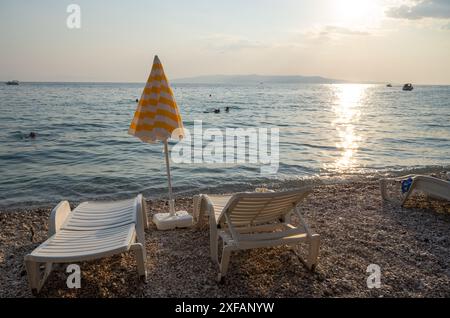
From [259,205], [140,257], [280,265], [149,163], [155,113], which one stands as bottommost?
[280,265]

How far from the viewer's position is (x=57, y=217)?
4.80 metres

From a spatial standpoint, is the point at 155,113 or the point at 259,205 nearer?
the point at 259,205

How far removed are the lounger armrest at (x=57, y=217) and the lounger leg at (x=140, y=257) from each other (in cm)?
122

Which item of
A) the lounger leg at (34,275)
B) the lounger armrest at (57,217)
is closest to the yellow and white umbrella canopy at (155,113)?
the lounger armrest at (57,217)

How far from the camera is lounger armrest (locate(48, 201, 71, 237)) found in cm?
463

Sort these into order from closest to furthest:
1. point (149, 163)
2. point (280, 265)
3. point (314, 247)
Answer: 1. point (314, 247)
2. point (280, 265)
3. point (149, 163)

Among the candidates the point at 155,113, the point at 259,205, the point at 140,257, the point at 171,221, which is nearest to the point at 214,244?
the point at 259,205

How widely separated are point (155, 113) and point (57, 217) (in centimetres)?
191

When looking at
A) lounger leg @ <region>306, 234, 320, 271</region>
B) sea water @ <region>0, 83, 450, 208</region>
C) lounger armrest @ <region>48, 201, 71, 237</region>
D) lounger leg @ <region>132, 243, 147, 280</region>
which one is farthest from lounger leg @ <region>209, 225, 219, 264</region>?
sea water @ <region>0, 83, 450, 208</region>

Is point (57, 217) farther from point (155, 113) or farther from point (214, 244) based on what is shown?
point (214, 244)

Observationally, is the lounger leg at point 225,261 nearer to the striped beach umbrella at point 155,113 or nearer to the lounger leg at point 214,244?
the lounger leg at point 214,244

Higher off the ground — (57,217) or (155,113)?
(155,113)

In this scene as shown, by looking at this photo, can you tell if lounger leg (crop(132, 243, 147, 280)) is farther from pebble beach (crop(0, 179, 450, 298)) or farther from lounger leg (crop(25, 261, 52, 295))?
lounger leg (crop(25, 261, 52, 295))

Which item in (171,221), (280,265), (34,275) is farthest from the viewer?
(171,221)
